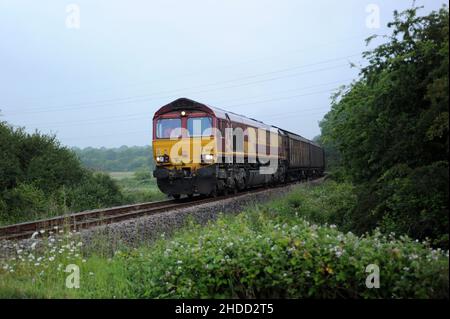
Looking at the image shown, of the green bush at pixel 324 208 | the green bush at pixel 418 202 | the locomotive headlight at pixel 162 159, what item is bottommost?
the green bush at pixel 324 208

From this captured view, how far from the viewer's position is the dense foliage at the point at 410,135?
5.92 metres

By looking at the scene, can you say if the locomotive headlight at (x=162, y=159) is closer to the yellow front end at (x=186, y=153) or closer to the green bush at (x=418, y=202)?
the yellow front end at (x=186, y=153)

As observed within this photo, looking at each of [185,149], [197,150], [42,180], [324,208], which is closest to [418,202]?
[324,208]

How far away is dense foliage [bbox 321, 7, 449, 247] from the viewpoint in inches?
233

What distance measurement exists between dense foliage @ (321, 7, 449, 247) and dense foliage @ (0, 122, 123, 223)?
12.8 m

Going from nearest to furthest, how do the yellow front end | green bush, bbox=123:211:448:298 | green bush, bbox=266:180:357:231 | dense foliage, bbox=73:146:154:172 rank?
green bush, bbox=123:211:448:298
green bush, bbox=266:180:357:231
the yellow front end
dense foliage, bbox=73:146:154:172

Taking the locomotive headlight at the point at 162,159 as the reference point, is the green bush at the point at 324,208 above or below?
below

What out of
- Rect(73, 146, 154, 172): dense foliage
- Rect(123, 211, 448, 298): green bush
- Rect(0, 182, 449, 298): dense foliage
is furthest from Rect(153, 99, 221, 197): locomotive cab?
Rect(73, 146, 154, 172): dense foliage

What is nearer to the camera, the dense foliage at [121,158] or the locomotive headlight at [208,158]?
the locomotive headlight at [208,158]

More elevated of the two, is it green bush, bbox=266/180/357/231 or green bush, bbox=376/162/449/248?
green bush, bbox=376/162/449/248

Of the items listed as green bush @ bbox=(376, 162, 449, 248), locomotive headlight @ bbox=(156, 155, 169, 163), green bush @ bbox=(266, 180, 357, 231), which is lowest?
green bush @ bbox=(266, 180, 357, 231)

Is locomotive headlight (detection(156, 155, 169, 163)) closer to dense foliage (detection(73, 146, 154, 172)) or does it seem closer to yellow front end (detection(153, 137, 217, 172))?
yellow front end (detection(153, 137, 217, 172))

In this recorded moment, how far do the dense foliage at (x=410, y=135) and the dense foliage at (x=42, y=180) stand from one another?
12.8m

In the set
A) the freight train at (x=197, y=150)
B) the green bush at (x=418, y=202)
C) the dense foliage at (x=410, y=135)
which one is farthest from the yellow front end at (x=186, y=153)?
the green bush at (x=418, y=202)
